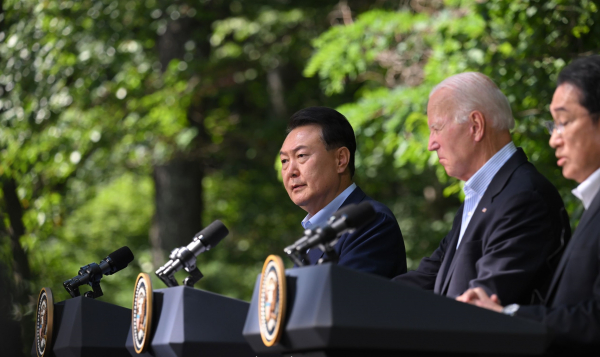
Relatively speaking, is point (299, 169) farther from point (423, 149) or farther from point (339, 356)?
point (423, 149)

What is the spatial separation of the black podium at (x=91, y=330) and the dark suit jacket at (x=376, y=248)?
34.3 inches

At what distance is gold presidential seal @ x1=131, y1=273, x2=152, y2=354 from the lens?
2643mm

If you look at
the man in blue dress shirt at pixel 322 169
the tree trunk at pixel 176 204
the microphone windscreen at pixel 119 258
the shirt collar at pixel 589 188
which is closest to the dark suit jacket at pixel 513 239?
the shirt collar at pixel 589 188

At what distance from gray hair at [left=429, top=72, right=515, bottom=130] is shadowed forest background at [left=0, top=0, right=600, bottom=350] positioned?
7.27 ft

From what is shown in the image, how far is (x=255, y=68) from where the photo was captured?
38.1 ft

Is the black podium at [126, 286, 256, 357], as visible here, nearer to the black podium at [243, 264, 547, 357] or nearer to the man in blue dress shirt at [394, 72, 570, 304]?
the black podium at [243, 264, 547, 357]

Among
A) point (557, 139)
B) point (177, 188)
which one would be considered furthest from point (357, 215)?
point (177, 188)

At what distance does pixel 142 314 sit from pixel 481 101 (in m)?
1.48

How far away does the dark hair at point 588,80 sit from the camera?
2.17 metres

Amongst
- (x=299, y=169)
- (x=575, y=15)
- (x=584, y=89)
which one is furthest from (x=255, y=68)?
(x=584, y=89)

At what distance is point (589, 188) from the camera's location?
2.22 m

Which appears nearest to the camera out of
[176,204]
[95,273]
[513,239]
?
[513,239]

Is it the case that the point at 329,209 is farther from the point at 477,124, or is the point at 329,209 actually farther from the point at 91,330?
the point at 91,330

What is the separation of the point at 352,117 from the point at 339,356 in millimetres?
4483
